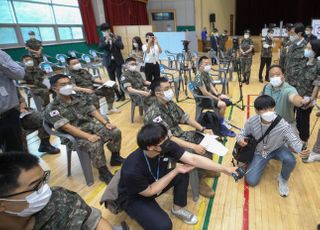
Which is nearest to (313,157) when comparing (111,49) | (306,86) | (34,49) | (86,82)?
(306,86)

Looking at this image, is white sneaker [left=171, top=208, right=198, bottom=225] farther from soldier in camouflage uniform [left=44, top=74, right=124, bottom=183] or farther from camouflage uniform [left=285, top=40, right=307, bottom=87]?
camouflage uniform [left=285, top=40, right=307, bottom=87]

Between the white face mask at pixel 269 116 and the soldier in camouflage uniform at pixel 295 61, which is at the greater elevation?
the soldier in camouflage uniform at pixel 295 61

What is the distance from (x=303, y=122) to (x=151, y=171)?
7.07ft

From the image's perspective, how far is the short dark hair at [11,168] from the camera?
3.04 feet

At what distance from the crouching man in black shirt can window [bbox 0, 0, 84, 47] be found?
275 inches

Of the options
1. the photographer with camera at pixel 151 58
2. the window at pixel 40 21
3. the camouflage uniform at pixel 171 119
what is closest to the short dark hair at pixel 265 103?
the camouflage uniform at pixel 171 119

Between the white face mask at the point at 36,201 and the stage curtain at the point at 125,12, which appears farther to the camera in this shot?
the stage curtain at the point at 125,12

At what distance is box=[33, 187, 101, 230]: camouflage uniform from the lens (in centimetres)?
109

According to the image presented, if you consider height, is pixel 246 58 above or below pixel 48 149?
above

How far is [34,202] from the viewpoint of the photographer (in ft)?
3.39

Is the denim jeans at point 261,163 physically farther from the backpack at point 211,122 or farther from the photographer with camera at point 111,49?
the photographer with camera at point 111,49

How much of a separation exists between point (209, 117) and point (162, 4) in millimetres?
11444

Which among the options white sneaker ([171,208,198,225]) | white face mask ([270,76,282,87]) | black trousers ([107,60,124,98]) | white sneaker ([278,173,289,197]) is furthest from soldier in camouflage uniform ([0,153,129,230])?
black trousers ([107,60,124,98])

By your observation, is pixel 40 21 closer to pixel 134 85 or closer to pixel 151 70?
pixel 151 70
